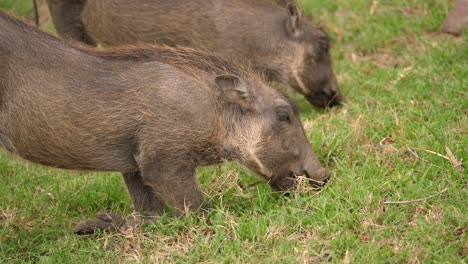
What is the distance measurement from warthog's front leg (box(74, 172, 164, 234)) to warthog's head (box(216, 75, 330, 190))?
0.56 meters

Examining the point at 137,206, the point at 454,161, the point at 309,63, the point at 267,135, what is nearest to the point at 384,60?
the point at 309,63

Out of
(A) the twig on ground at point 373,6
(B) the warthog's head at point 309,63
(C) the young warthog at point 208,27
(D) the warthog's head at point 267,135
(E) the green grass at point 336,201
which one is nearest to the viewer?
(E) the green grass at point 336,201

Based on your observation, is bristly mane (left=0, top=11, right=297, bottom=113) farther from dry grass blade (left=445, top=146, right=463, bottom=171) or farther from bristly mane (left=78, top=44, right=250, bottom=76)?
dry grass blade (left=445, top=146, right=463, bottom=171)

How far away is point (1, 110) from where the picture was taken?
4520 mm

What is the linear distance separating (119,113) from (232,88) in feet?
2.19

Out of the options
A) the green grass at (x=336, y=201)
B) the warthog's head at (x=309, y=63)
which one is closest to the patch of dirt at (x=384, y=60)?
the green grass at (x=336, y=201)

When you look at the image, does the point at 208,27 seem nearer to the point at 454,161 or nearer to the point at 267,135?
the point at 267,135

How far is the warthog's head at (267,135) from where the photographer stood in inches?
188

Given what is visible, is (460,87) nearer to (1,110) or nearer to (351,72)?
(351,72)

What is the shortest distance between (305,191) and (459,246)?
100 centimetres

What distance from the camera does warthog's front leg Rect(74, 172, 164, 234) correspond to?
472 cm

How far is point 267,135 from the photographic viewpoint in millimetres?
4828

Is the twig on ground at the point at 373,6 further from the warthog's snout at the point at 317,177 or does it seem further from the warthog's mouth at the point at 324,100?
the warthog's snout at the point at 317,177

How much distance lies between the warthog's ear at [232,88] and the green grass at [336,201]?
0.47m
